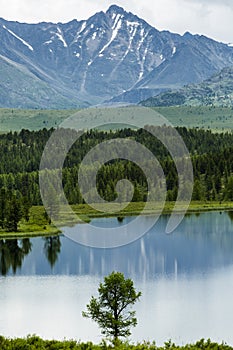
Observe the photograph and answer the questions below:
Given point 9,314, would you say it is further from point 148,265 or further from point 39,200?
point 39,200

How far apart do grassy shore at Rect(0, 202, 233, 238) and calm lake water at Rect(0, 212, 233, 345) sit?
696 cm

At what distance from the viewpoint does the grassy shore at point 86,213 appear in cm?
13300

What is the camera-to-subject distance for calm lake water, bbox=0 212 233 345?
67.0 metres

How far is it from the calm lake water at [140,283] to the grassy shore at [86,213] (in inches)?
274

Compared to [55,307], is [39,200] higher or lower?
higher

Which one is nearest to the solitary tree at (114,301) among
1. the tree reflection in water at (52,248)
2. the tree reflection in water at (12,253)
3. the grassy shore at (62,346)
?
the grassy shore at (62,346)

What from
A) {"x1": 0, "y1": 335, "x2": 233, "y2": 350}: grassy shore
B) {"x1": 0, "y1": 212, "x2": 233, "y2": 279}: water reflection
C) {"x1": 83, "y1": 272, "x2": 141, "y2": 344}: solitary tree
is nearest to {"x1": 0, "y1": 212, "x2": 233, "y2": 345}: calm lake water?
{"x1": 0, "y1": 212, "x2": 233, "y2": 279}: water reflection

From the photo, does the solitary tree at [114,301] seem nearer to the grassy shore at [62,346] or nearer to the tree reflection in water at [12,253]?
the grassy shore at [62,346]

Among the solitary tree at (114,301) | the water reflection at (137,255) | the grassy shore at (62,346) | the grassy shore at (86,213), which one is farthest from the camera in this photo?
the grassy shore at (86,213)

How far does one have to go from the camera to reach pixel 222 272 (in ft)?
310

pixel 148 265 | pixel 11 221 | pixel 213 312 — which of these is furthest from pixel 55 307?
pixel 11 221

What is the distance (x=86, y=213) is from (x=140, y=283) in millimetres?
78192

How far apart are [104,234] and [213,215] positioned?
3285 cm

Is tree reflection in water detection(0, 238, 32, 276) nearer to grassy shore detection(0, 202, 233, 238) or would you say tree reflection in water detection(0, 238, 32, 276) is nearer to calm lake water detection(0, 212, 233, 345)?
calm lake water detection(0, 212, 233, 345)
